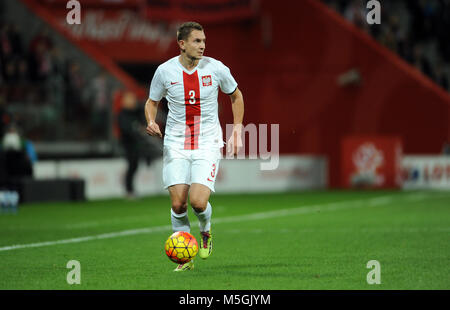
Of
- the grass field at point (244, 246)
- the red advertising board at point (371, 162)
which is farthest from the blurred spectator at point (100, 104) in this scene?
the red advertising board at point (371, 162)

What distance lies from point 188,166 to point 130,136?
34.1ft

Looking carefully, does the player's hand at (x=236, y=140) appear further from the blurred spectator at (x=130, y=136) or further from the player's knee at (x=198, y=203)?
the blurred spectator at (x=130, y=136)

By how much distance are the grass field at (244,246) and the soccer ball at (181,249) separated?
14 cm

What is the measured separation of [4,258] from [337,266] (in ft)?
11.1

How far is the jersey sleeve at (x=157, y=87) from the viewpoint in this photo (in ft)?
27.6

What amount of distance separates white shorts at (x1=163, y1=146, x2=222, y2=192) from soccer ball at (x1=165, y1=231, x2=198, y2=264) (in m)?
0.50

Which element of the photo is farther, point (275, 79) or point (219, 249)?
point (275, 79)

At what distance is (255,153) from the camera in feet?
73.4

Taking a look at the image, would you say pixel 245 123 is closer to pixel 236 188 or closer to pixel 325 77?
pixel 325 77

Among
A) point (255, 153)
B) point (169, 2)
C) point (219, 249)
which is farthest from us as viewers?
point (169, 2)

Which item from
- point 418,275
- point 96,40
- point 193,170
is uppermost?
point 96,40

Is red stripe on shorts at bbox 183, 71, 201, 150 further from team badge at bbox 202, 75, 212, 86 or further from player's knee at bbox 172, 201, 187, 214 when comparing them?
player's knee at bbox 172, 201, 187, 214

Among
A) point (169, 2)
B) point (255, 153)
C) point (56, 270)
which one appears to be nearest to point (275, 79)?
point (169, 2)

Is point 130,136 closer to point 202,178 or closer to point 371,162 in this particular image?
point 371,162
